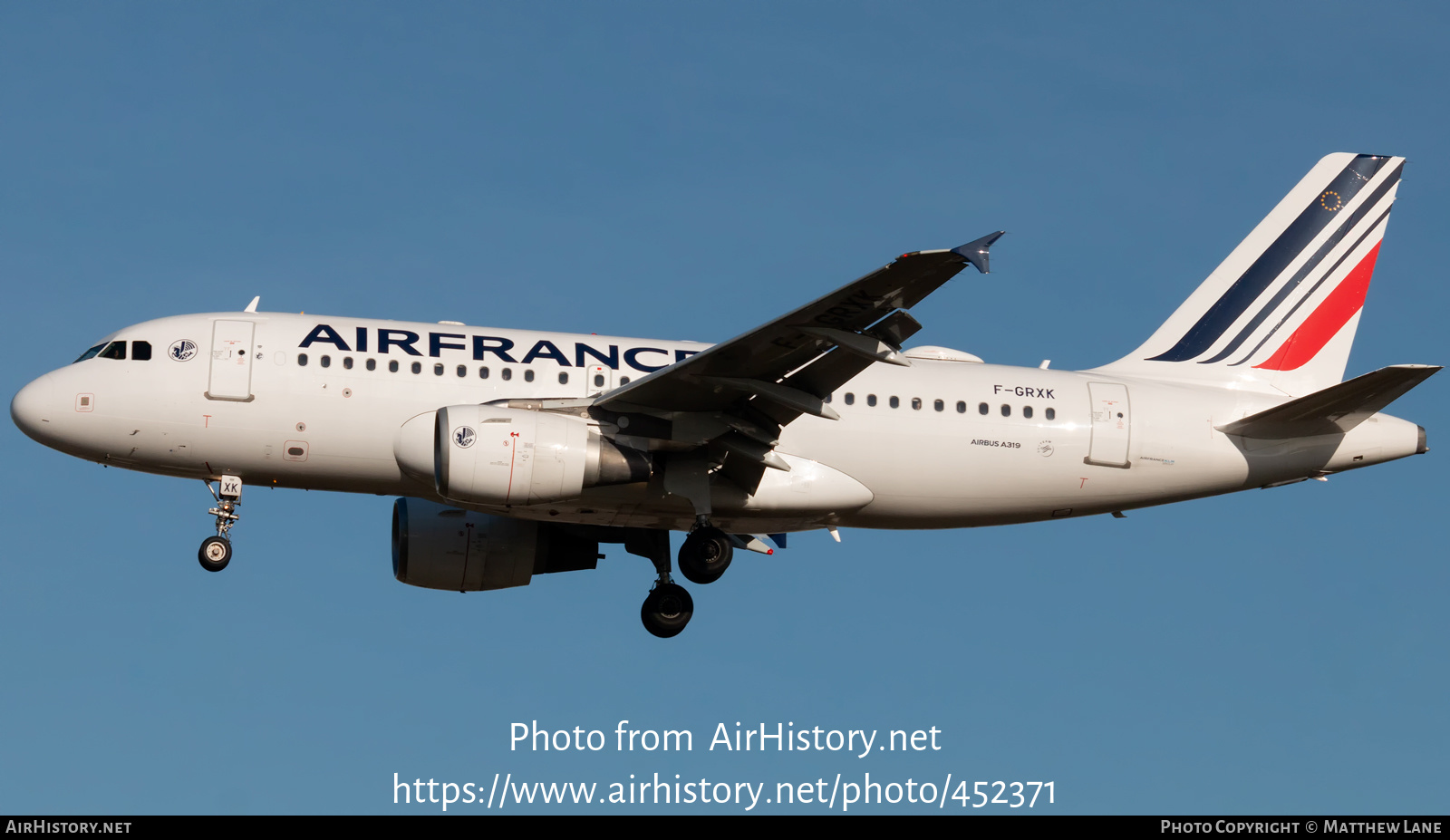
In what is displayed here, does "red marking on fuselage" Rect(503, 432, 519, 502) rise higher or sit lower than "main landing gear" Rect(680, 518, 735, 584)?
higher

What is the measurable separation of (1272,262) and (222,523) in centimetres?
1944

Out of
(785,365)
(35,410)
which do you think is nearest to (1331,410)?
(785,365)

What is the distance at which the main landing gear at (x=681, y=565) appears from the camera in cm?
2756

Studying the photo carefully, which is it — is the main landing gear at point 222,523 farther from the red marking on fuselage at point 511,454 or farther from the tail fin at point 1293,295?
the tail fin at point 1293,295

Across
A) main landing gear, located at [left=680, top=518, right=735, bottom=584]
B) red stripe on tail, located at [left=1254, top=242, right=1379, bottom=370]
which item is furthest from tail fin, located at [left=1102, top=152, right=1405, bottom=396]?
main landing gear, located at [left=680, top=518, right=735, bottom=584]

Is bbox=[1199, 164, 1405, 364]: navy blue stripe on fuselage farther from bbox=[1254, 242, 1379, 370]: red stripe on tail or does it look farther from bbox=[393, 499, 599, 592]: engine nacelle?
bbox=[393, 499, 599, 592]: engine nacelle

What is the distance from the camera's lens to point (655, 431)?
26.6 metres

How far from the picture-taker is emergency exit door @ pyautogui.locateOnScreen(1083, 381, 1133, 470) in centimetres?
2898

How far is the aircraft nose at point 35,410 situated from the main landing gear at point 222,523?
2.67 metres

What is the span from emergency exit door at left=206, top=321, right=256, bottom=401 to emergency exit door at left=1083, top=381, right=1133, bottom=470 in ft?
45.1

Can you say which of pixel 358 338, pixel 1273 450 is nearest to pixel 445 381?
pixel 358 338

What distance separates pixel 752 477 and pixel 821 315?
467 centimetres

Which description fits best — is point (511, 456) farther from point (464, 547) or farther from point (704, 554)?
point (464, 547)
